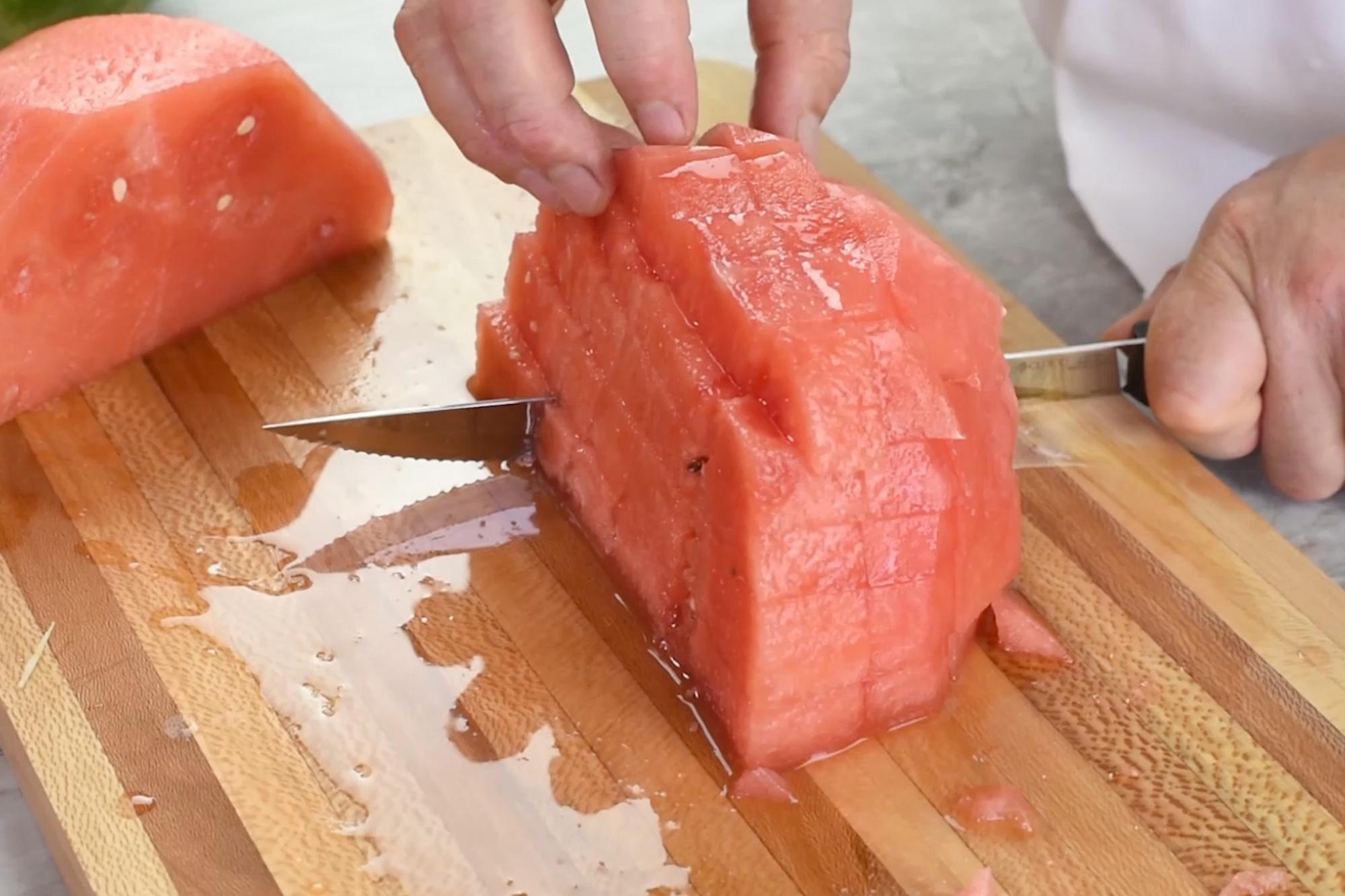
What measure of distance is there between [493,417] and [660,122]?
0.54 metres

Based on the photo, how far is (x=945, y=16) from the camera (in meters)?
3.53

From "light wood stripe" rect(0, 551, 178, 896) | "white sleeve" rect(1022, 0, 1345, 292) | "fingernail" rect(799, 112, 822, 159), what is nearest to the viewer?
"light wood stripe" rect(0, 551, 178, 896)

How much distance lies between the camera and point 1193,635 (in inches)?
77.5

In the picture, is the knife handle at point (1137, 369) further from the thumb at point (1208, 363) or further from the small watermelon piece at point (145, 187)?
the small watermelon piece at point (145, 187)

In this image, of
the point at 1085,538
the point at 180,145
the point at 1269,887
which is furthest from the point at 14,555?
the point at 1269,887

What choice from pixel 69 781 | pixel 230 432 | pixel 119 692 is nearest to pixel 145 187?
pixel 230 432

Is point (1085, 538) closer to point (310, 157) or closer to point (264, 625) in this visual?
point (264, 625)

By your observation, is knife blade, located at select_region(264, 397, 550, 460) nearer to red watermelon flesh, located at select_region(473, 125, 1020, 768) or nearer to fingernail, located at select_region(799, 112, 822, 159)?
red watermelon flesh, located at select_region(473, 125, 1020, 768)

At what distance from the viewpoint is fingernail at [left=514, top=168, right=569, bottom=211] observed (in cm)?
192

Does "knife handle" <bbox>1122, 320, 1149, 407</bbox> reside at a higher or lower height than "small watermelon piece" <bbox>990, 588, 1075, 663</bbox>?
higher

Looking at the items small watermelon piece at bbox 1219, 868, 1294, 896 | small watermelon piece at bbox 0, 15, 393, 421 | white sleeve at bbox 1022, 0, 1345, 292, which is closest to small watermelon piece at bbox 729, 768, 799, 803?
small watermelon piece at bbox 1219, 868, 1294, 896

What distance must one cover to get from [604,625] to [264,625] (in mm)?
446

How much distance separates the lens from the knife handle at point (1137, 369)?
2242 millimetres

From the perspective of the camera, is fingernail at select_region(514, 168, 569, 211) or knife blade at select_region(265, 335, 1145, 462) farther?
knife blade at select_region(265, 335, 1145, 462)
